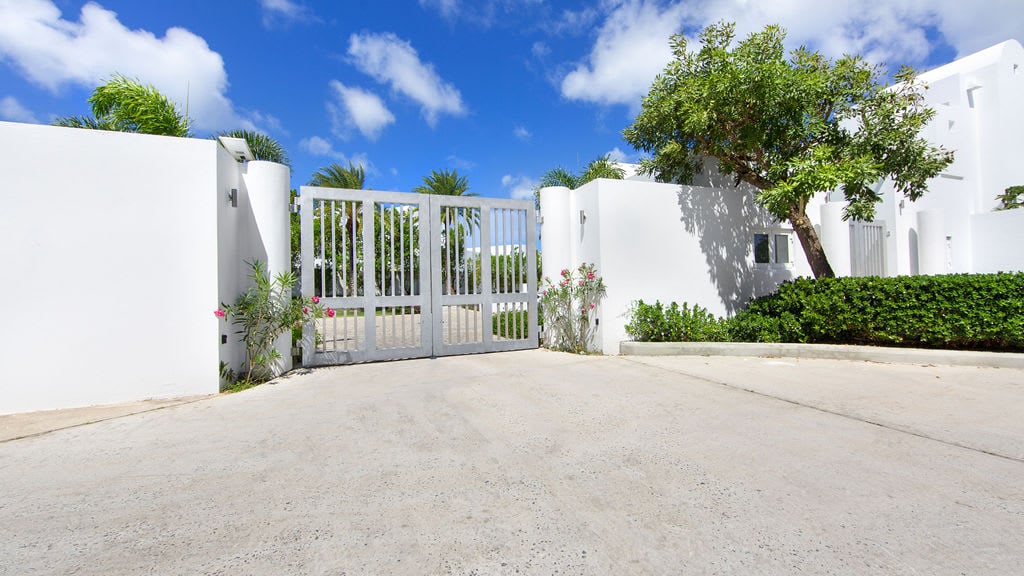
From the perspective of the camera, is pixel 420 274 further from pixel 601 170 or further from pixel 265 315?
pixel 601 170

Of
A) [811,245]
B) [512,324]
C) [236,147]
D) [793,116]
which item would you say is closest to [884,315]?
[811,245]

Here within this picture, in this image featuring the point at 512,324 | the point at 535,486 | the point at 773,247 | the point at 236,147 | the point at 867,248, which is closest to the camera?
the point at 535,486

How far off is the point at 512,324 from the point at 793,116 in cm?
576

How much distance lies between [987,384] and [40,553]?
328 inches

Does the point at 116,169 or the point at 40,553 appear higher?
the point at 116,169

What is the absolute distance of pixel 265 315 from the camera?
5.86 metres

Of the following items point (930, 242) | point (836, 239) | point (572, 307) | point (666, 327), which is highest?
point (930, 242)

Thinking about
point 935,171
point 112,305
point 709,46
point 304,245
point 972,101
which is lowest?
point 112,305

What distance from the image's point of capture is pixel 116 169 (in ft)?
15.6

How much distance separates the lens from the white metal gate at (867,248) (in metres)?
10.1

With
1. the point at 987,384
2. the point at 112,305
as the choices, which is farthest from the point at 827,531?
the point at 112,305

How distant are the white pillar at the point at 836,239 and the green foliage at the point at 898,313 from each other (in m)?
2.50

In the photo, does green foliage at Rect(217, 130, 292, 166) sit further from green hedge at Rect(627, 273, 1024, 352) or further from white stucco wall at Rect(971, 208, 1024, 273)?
white stucco wall at Rect(971, 208, 1024, 273)

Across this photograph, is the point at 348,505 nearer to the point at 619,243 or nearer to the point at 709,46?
the point at 619,243
